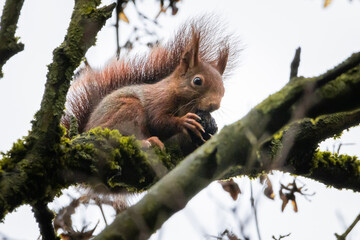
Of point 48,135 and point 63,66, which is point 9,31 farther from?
point 48,135

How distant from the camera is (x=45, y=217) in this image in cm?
226

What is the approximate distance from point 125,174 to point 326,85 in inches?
54.8

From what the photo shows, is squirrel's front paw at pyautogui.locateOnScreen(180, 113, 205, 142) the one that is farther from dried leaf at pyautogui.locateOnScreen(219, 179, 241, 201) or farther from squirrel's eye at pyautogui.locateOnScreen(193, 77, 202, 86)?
squirrel's eye at pyautogui.locateOnScreen(193, 77, 202, 86)

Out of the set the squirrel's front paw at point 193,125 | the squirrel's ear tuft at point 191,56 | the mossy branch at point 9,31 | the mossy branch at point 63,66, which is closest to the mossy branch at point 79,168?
the mossy branch at point 63,66

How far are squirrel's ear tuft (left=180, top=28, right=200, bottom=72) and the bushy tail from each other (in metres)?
0.13

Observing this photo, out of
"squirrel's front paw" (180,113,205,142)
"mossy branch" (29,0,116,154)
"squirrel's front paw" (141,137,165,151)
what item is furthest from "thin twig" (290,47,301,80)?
"squirrel's front paw" (180,113,205,142)

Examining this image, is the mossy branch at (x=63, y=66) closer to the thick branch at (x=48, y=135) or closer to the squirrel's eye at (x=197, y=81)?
the thick branch at (x=48, y=135)

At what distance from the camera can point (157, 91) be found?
147 inches

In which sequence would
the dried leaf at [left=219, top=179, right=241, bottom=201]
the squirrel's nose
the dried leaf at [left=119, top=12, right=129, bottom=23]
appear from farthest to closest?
the dried leaf at [left=119, top=12, right=129, bottom=23], the squirrel's nose, the dried leaf at [left=219, top=179, right=241, bottom=201]

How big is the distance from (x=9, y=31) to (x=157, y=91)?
2.04m

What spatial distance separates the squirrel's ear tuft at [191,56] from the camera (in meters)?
3.81

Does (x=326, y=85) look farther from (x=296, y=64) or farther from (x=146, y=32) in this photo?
(x=146, y=32)

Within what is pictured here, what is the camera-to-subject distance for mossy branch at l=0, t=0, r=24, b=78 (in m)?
1.75

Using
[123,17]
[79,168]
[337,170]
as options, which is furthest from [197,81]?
[79,168]
